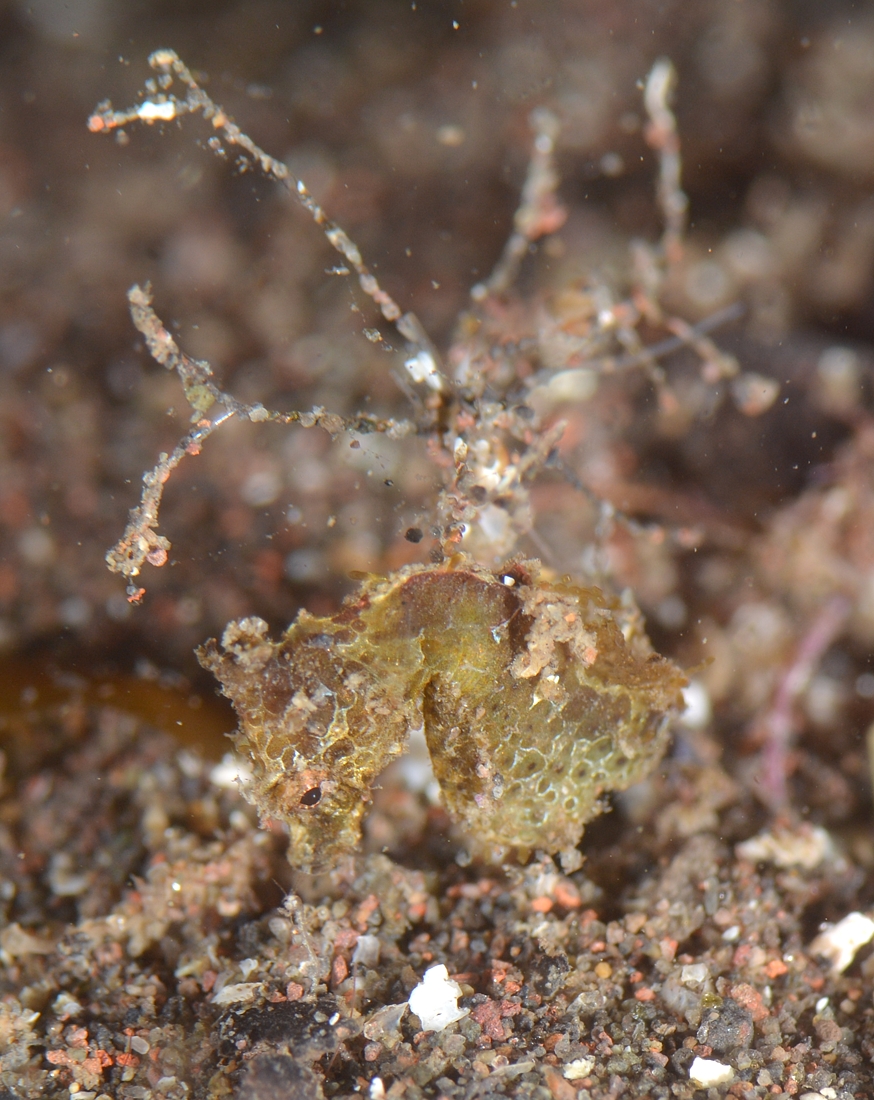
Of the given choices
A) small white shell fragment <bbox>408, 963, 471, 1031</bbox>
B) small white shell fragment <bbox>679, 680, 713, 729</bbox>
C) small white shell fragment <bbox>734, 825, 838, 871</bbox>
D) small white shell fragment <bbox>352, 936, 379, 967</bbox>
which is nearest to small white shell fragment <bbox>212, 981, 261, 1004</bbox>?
small white shell fragment <bbox>352, 936, 379, 967</bbox>

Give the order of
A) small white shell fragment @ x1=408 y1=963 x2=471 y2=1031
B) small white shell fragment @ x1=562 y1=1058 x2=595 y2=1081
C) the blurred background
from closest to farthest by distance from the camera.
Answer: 1. small white shell fragment @ x1=562 y1=1058 x2=595 y2=1081
2. small white shell fragment @ x1=408 y1=963 x2=471 y2=1031
3. the blurred background

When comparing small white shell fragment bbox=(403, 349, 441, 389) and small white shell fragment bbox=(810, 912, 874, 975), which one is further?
small white shell fragment bbox=(403, 349, 441, 389)

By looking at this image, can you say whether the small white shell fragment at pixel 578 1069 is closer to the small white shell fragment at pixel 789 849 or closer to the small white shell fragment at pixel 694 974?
the small white shell fragment at pixel 694 974

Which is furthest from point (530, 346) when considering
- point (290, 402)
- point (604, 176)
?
point (604, 176)

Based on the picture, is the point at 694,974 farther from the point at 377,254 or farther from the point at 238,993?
the point at 377,254

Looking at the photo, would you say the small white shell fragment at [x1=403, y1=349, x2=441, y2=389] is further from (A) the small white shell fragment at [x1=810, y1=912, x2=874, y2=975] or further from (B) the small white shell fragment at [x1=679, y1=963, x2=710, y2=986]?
(A) the small white shell fragment at [x1=810, y1=912, x2=874, y2=975]

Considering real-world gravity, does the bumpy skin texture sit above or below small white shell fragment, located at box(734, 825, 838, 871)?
above

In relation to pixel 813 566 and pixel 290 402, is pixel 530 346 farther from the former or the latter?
pixel 813 566
